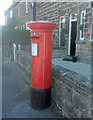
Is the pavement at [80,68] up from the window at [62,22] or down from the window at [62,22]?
down

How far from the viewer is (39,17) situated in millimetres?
13328

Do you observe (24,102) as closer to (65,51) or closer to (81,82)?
(81,82)

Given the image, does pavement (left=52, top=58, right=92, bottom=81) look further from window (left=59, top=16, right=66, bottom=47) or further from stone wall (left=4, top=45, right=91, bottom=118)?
window (left=59, top=16, right=66, bottom=47)

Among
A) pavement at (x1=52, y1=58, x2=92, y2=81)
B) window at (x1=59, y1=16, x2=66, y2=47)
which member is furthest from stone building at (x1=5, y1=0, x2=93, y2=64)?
pavement at (x1=52, y1=58, x2=92, y2=81)

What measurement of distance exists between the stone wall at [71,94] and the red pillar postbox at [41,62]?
0.27 m

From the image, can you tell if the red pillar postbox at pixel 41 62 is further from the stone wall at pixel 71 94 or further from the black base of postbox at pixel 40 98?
the stone wall at pixel 71 94

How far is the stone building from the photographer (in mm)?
6988

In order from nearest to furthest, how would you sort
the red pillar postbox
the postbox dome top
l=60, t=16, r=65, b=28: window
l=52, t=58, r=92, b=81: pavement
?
Answer: the postbox dome top, the red pillar postbox, l=52, t=58, r=92, b=81: pavement, l=60, t=16, r=65, b=28: window

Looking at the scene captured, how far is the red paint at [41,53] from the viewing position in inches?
134

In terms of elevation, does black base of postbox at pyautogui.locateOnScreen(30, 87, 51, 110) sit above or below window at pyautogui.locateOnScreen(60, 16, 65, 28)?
below

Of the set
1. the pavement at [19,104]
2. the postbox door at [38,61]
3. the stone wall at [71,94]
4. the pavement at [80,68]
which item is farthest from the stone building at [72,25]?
the postbox door at [38,61]

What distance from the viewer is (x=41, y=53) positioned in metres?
3.50

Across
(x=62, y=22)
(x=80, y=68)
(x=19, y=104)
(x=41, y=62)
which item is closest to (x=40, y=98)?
(x=19, y=104)

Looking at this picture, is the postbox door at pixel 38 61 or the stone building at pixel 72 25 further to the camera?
the stone building at pixel 72 25
